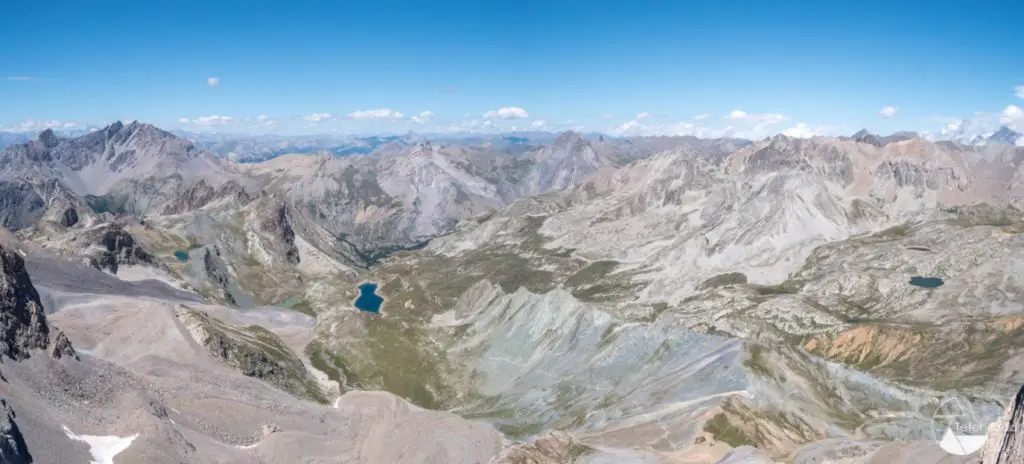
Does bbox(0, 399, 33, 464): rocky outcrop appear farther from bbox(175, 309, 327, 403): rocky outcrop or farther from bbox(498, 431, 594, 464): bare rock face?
bbox(175, 309, 327, 403): rocky outcrop

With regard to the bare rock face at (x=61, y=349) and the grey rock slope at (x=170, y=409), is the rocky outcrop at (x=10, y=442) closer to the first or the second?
Result: the grey rock slope at (x=170, y=409)

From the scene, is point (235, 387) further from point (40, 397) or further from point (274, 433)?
point (40, 397)

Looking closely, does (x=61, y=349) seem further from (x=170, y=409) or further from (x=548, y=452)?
(x=548, y=452)

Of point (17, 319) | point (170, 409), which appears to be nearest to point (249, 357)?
A: point (170, 409)

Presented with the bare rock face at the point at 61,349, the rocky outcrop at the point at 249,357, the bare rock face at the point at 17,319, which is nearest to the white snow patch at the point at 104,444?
the bare rock face at the point at 17,319

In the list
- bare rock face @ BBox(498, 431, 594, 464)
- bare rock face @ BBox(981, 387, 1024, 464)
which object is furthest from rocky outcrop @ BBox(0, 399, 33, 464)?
bare rock face @ BBox(981, 387, 1024, 464)

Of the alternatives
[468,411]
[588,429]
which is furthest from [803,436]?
[468,411]
